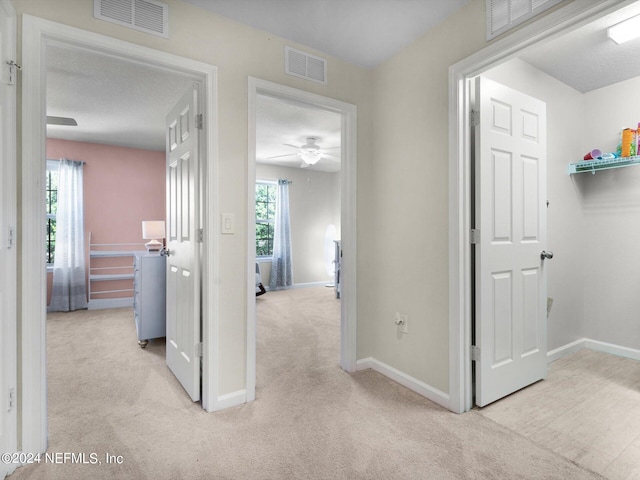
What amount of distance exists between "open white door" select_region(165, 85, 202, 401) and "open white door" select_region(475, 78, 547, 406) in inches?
68.8

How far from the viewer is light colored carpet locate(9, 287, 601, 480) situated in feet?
5.04

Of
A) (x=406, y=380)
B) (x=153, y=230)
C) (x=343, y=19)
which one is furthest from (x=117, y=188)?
(x=406, y=380)

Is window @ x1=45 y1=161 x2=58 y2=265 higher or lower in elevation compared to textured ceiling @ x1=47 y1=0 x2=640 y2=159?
lower

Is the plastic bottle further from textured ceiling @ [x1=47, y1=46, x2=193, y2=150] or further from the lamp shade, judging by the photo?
the lamp shade

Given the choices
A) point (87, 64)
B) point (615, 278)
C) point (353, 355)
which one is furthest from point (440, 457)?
point (87, 64)

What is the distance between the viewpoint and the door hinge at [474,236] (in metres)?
2.04

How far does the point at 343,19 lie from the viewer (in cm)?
209

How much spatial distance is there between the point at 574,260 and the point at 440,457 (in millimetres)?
2425

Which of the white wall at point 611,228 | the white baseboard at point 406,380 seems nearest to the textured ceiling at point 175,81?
the white wall at point 611,228

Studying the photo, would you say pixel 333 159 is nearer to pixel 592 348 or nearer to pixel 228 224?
pixel 228 224

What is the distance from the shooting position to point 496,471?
4.99ft

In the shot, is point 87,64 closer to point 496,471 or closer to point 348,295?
point 348,295

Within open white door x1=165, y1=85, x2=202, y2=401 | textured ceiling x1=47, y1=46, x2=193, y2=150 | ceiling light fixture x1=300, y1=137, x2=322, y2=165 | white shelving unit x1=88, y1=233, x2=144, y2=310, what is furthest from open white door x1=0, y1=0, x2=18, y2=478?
white shelving unit x1=88, y1=233, x2=144, y2=310

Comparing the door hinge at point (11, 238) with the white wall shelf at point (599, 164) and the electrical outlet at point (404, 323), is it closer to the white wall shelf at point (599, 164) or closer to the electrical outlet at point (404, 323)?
the electrical outlet at point (404, 323)
